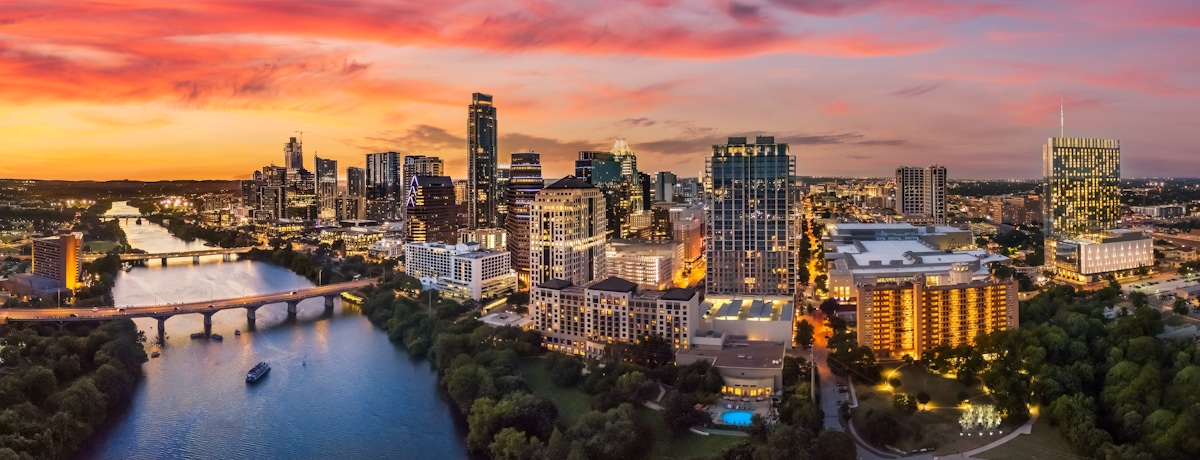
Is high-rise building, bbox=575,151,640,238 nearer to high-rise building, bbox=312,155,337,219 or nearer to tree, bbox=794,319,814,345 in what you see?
tree, bbox=794,319,814,345

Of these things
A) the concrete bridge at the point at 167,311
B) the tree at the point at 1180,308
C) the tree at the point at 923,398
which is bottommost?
the tree at the point at 923,398

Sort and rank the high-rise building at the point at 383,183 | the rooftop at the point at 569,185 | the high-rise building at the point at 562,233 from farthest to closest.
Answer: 1. the high-rise building at the point at 383,183
2. the rooftop at the point at 569,185
3. the high-rise building at the point at 562,233

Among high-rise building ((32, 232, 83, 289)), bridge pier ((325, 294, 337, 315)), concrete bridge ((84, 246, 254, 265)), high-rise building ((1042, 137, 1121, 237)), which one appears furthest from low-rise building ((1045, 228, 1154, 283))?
concrete bridge ((84, 246, 254, 265))

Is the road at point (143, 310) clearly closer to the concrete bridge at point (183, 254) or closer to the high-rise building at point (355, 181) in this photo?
the concrete bridge at point (183, 254)

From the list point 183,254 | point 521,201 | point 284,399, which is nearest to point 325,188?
point 183,254

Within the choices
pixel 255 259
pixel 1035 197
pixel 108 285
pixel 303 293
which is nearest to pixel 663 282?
pixel 303 293

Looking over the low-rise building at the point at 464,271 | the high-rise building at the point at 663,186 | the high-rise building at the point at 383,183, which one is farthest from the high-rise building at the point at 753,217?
the high-rise building at the point at 383,183

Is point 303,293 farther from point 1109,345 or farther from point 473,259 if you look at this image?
point 1109,345
